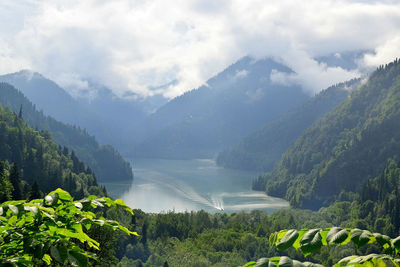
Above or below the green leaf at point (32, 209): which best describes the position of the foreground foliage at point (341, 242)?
below

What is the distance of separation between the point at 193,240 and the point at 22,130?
5950cm

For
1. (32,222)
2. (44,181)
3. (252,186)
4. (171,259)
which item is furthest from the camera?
(252,186)

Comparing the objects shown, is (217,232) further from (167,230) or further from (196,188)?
(196,188)

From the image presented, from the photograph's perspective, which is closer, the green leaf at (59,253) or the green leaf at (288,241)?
the green leaf at (288,241)

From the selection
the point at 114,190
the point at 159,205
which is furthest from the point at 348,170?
the point at 114,190

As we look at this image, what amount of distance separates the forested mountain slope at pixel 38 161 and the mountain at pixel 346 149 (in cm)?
7100

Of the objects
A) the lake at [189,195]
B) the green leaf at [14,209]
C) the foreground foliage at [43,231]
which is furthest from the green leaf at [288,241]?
the lake at [189,195]

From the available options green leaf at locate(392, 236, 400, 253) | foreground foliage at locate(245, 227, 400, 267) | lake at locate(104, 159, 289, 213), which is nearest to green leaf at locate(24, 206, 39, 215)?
foreground foliage at locate(245, 227, 400, 267)

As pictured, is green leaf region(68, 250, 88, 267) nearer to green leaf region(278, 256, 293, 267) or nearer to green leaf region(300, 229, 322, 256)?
green leaf region(278, 256, 293, 267)

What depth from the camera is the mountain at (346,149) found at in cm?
14150

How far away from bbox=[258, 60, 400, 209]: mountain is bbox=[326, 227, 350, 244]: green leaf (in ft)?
443

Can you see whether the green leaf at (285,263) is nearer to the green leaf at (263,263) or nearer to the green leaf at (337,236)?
the green leaf at (263,263)

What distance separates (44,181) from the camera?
85.8 meters

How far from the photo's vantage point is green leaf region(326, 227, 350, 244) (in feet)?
10.2
